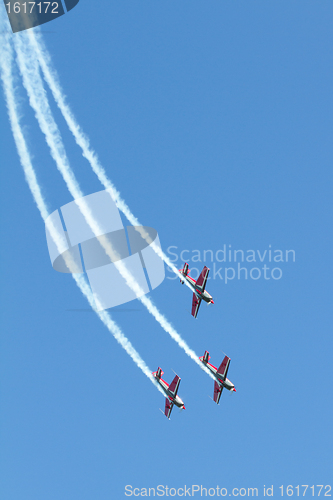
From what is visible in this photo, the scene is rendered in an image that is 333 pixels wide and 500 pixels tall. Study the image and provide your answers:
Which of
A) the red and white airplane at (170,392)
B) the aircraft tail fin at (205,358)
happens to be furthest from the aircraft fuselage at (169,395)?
the aircraft tail fin at (205,358)

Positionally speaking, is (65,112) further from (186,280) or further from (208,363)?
(208,363)

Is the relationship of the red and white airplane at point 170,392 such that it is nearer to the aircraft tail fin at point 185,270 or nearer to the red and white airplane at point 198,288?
the red and white airplane at point 198,288

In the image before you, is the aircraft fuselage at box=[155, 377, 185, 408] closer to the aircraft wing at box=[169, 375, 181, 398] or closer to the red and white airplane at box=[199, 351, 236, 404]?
the aircraft wing at box=[169, 375, 181, 398]

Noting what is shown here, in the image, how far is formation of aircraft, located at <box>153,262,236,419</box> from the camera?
5850cm

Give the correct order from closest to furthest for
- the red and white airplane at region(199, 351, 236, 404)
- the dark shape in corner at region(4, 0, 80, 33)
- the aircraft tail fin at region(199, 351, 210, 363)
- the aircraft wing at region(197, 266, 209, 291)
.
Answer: the dark shape in corner at region(4, 0, 80, 33)
the aircraft wing at region(197, 266, 209, 291)
the red and white airplane at region(199, 351, 236, 404)
the aircraft tail fin at region(199, 351, 210, 363)

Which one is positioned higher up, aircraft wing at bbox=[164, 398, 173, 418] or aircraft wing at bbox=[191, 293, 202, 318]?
aircraft wing at bbox=[191, 293, 202, 318]

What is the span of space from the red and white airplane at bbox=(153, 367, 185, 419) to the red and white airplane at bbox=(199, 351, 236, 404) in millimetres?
3293

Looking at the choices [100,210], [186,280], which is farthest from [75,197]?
[186,280]

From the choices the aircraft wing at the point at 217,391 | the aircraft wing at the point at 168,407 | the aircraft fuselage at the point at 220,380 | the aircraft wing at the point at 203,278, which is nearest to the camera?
the aircraft wing at the point at 203,278

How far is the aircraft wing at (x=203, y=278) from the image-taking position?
58.0 metres

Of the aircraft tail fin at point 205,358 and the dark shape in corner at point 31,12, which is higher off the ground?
the dark shape in corner at point 31,12

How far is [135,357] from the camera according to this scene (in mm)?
59125

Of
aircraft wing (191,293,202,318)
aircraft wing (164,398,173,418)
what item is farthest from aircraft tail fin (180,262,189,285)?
aircraft wing (164,398,173,418)

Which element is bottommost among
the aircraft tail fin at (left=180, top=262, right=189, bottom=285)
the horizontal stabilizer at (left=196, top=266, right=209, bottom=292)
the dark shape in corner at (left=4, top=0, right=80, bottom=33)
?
the horizontal stabilizer at (left=196, top=266, right=209, bottom=292)
